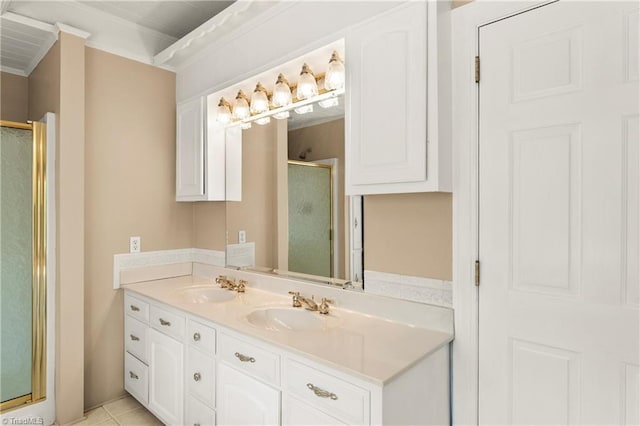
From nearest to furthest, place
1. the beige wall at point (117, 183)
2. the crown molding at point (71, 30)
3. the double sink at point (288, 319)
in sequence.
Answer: the double sink at point (288, 319) → the crown molding at point (71, 30) → the beige wall at point (117, 183)

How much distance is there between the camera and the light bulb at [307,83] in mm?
1942

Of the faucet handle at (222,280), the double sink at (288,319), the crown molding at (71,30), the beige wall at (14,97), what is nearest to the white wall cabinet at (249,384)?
the double sink at (288,319)

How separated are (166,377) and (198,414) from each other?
1.12 feet

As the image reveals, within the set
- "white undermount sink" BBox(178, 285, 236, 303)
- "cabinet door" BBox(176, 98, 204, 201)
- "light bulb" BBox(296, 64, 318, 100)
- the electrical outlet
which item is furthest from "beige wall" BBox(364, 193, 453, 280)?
the electrical outlet

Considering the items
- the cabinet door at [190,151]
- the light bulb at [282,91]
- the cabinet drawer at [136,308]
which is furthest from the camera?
the cabinet door at [190,151]

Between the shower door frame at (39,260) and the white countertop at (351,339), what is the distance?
33.6 inches

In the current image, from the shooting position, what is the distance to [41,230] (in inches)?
88.1

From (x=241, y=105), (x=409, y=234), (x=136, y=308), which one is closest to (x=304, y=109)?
(x=241, y=105)

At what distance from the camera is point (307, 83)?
1939 millimetres

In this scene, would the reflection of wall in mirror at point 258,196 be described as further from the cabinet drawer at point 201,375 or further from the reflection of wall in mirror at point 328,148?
the cabinet drawer at point 201,375

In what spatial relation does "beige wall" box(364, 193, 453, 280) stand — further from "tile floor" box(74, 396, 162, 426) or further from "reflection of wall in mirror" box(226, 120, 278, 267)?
"tile floor" box(74, 396, 162, 426)

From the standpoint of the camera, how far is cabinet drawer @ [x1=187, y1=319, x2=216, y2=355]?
1770 mm

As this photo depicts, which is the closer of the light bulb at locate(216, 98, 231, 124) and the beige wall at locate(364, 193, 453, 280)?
the beige wall at locate(364, 193, 453, 280)

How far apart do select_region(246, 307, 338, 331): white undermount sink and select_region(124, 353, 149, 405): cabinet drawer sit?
0.94 meters
